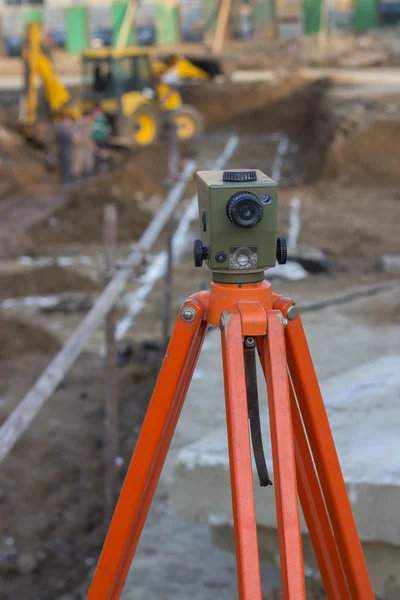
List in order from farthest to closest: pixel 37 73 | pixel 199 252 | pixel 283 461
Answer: pixel 37 73
pixel 199 252
pixel 283 461

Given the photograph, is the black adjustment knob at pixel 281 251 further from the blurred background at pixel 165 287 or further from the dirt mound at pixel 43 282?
the dirt mound at pixel 43 282

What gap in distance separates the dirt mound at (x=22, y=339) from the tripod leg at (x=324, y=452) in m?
5.22

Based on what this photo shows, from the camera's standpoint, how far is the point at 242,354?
5.59ft

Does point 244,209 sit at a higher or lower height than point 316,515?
higher

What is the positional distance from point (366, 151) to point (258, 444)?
11997 millimetres

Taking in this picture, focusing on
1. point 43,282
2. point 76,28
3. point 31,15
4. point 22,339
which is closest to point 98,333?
point 22,339

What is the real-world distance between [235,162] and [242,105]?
4.50 meters

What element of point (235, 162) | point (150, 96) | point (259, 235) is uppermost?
point (259, 235)

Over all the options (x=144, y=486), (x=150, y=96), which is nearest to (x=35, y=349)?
(x=144, y=486)

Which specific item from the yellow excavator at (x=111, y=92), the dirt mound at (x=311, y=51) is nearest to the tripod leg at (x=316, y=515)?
the yellow excavator at (x=111, y=92)

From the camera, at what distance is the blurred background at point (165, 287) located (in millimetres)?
2924

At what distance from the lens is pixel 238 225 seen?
1676 millimetres

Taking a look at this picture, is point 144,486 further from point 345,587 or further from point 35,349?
point 35,349

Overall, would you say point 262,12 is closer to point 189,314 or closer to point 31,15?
point 31,15
